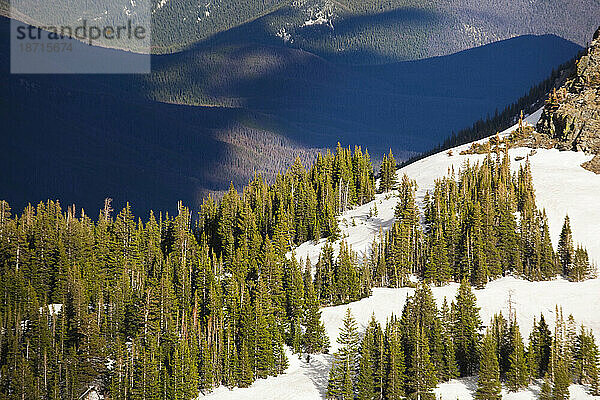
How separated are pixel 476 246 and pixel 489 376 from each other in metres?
34.2

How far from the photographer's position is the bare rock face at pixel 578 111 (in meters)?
177

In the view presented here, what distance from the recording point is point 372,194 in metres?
171

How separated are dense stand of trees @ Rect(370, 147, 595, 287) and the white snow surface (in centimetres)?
259

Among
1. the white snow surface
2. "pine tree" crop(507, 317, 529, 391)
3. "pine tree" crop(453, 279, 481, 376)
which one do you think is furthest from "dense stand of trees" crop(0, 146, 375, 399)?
"pine tree" crop(507, 317, 529, 391)

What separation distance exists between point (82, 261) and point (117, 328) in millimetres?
19552

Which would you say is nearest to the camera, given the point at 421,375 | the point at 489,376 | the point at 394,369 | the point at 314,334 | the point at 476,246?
the point at 489,376

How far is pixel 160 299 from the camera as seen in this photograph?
12100 cm

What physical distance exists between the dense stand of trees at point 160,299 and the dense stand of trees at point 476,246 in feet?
25.0

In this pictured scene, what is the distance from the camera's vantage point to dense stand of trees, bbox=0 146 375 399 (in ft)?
365

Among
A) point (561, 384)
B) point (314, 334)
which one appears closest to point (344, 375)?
point (314, 334)

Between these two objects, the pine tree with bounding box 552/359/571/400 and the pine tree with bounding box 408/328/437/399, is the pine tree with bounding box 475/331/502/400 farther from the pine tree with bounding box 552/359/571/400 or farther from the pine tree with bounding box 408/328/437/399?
the pine tree with bounding box 552/359/571/400

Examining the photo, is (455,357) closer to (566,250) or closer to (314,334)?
(314,334)

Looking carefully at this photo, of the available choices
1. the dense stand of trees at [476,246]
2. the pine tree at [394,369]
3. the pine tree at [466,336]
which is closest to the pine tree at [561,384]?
the pine tree at [466,336]

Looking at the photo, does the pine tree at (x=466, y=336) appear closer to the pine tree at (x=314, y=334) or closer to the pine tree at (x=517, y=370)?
the pine tree at (x=517, y=370)
